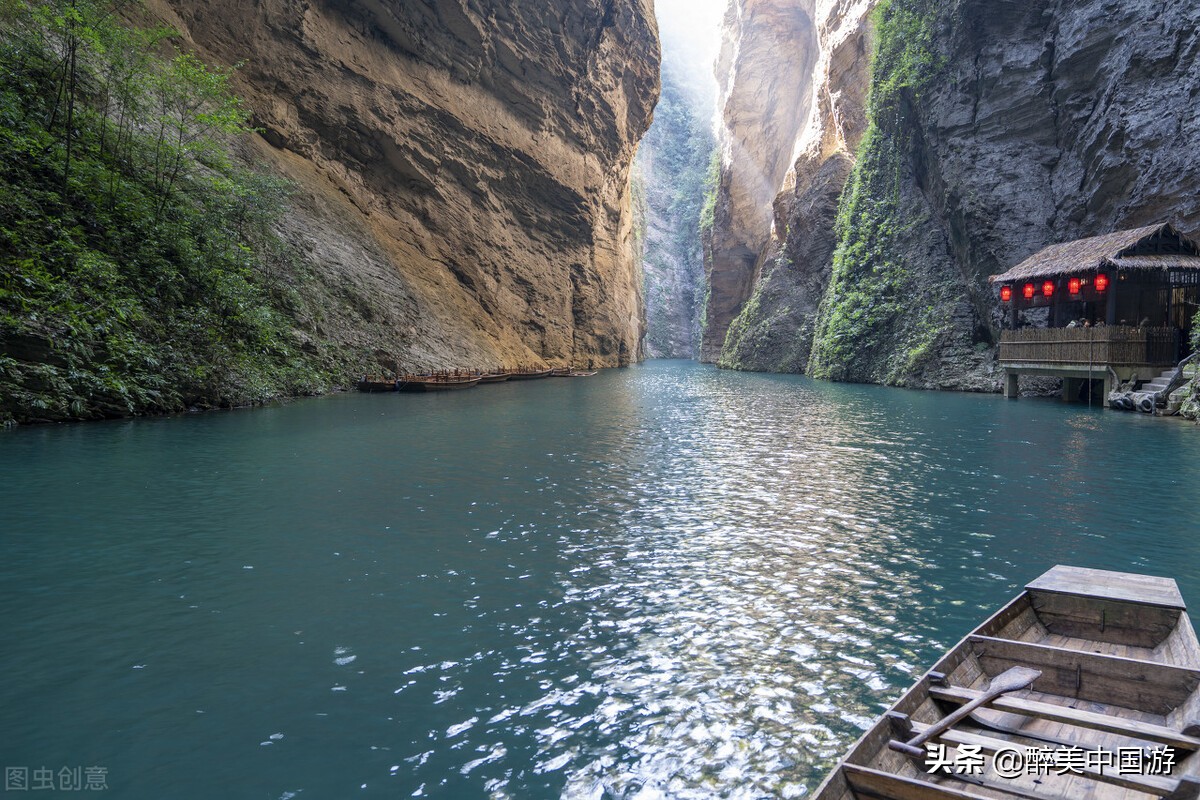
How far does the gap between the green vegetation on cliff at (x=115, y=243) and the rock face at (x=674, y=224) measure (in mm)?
90847

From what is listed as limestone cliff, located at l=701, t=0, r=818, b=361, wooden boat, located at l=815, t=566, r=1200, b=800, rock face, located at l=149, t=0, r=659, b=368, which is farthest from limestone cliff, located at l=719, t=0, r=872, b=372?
wooden boat, located at l=815, t=566, r=1200, b=800

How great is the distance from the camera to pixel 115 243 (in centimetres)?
1762

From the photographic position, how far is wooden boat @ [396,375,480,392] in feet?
91.9

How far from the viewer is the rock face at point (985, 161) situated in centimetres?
2742

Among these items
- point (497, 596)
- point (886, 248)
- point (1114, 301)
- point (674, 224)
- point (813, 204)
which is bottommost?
point (497, 596)

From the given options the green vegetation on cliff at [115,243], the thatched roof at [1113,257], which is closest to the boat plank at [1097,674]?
the green vegetation on cliff at [115,243]

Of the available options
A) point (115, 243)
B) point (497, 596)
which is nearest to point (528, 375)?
point (115, 243)

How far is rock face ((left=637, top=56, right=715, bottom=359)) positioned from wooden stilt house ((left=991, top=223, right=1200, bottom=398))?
80.4 metres

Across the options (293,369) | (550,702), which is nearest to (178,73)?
(293,369)

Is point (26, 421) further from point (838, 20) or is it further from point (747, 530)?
point (838, 20)

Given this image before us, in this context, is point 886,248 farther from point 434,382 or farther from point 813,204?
point 434,382

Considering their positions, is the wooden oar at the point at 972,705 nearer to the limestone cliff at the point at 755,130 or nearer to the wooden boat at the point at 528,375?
the wooden boat at the point at 528,375

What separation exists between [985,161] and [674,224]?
98829mm

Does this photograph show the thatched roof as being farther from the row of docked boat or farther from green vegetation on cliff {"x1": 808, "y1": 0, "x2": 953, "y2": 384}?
the row of docked boat
